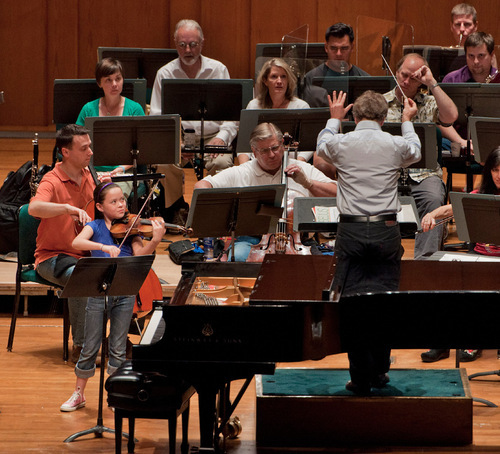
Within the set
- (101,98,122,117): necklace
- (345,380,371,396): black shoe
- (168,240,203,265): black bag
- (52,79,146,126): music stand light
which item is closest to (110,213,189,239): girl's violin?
(345,380,371,396): black shoe

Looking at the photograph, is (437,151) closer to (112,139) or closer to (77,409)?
(112,139)

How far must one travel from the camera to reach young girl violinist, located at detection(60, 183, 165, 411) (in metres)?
4.22

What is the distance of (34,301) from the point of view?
585 cm

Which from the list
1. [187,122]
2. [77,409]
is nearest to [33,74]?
[187,122]

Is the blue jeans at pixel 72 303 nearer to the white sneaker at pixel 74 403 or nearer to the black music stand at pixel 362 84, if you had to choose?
the white sneaker at pixel 74 403

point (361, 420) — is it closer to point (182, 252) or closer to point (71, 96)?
point (182, 252)

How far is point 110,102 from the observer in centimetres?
629

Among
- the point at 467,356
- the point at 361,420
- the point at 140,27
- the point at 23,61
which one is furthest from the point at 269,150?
the point at 23,61

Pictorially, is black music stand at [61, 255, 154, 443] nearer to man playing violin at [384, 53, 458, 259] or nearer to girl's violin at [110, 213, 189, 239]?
girl's violin at [110, 213, 189, 239]

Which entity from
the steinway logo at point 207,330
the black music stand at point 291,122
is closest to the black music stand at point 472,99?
the black music stand at point 291,122

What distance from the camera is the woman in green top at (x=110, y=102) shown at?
622 cm

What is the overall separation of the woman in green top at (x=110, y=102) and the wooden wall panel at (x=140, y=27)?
3.47m

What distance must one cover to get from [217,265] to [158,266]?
7.16ft

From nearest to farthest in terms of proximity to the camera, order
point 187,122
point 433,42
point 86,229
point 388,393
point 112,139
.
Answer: point 388,393 < point 86,229 < point 112,139 < point 187,122 < point 433,42
